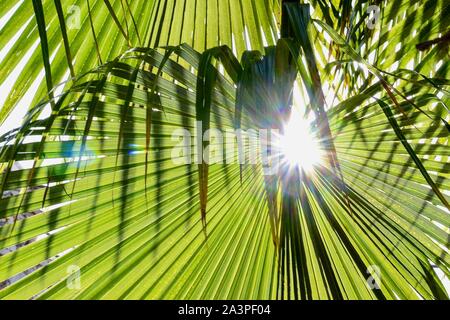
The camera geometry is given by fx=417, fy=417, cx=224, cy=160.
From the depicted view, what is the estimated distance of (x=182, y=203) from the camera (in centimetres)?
73

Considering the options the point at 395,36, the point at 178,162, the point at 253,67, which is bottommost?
the point at 178,162

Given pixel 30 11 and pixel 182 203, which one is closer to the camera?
pixel 182 203

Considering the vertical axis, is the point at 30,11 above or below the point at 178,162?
above

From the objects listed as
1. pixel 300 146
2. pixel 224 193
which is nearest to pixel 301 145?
pixel 300 146

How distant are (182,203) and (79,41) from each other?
0.52m

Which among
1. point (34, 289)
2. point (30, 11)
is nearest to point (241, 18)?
point (30, 11)

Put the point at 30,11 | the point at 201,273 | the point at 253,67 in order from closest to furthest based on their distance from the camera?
1. the point at 253,67
2. the point at 201,273
3. the point at 30,11

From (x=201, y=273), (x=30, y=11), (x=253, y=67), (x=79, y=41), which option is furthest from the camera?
(x=79, y=41)

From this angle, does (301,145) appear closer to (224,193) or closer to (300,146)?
(300,146)
